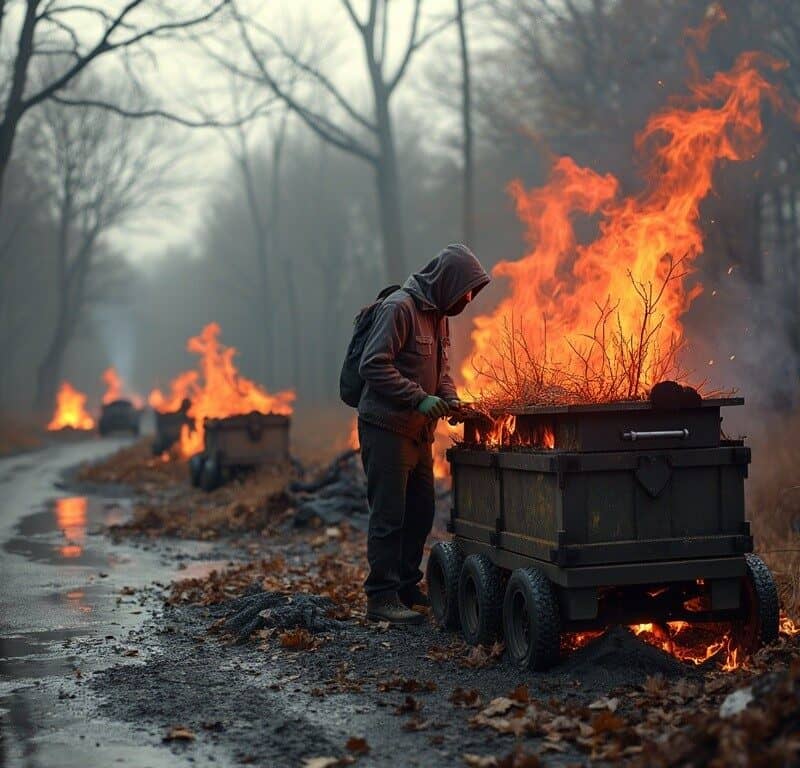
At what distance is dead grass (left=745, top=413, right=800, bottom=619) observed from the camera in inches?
328

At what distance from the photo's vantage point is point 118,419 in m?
43.6

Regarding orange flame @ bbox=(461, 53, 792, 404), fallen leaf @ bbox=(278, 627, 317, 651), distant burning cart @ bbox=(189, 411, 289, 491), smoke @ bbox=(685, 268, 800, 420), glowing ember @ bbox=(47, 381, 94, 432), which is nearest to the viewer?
orange flame @ bbox=(461, 53, 792, 404)

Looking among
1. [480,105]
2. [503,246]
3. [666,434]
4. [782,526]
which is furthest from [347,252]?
[666,434]

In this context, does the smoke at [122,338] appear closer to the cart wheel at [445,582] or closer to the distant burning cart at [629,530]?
the cart wheel at [445,582]

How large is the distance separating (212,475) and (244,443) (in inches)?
30.7

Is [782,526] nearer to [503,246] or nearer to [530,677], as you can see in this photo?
[530,677]

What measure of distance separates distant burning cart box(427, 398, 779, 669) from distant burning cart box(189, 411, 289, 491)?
1224cm

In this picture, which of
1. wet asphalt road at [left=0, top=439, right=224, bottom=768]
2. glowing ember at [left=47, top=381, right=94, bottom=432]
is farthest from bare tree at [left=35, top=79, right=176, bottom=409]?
wet asphalt road at [left=0, top=439, right=224, bottom=768]

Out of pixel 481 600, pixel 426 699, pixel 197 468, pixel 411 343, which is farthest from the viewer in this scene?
pixel 197 468

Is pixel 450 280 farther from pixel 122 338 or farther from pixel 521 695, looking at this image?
pixel 122 338

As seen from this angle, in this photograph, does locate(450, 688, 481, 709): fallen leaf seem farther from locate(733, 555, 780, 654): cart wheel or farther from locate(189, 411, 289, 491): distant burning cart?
locate(189, 411, 289, 491): distant burning cart

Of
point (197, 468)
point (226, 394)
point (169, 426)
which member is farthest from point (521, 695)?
point (169, 426)

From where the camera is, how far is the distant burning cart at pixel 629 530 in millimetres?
6117

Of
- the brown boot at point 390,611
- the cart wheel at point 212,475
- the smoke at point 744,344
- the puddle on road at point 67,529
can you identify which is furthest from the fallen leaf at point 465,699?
the cart wheel at point 212,475
